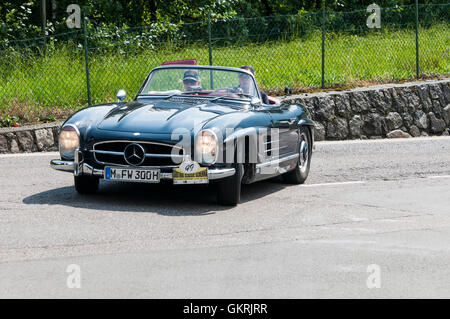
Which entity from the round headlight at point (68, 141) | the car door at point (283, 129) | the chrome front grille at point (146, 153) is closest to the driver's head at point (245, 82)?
the car door at point (283, 129)

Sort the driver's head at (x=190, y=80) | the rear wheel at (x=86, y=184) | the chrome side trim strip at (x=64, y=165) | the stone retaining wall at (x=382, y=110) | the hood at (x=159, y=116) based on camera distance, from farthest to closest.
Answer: the stone retaining wall at (x=382, y=110) < the driver's head at (x=190, y=80) < the rear wheel at (x=86, y=184) < the chrome side trim strip at (x=64, y=165) < the hood at (x=159, y=116)

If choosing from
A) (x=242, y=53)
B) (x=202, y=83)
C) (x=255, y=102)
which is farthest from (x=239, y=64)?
(x=255, y=102)

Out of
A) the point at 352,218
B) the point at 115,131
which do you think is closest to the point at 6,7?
the point at 115,131

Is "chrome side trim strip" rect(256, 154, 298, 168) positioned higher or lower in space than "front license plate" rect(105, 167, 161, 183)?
lower

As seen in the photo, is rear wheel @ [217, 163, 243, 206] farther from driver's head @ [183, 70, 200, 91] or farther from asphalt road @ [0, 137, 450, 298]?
driver's head @ [183, 70, 200, 91]

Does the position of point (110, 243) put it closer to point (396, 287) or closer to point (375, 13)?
point (396, 287)

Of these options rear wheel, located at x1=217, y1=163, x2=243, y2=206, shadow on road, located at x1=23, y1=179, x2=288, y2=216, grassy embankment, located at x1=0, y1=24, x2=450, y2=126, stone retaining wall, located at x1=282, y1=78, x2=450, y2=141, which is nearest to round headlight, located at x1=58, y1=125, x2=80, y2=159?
shadow on road, located at x1=23, y1=179, x2=288, y2=216

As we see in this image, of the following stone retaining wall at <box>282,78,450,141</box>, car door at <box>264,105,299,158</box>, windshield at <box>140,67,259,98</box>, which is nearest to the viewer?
car door at <box>264,105,299,158</box>

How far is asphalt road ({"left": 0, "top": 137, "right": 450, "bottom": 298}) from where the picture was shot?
17.0 ft

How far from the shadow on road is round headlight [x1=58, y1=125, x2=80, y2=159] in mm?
479

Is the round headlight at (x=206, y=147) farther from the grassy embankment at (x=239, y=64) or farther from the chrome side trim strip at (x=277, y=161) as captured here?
the grassy embankment at (x=239, y=64)

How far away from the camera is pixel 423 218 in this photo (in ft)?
24.7

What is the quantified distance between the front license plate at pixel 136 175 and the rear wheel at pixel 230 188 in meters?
0.65

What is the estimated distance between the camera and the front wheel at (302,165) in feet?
30.7
